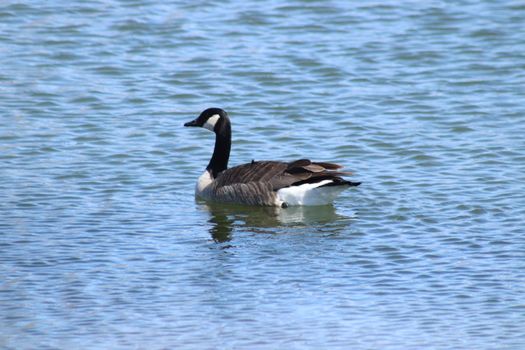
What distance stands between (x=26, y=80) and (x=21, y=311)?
9873 millimetres

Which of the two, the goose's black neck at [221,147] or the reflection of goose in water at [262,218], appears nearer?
the reflection of goose in water at [262,218]

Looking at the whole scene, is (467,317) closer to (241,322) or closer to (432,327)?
(432,327)

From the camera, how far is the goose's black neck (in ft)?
51.7

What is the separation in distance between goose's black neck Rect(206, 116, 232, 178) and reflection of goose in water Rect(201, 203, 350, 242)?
775 millimetres

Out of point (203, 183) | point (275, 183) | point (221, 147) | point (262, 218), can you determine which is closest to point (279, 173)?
point (275, 183)

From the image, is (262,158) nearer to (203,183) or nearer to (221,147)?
(221,147)

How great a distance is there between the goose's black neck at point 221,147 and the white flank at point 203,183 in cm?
27

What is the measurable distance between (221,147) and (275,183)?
1.25m

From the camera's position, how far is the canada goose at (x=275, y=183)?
47.5 ft

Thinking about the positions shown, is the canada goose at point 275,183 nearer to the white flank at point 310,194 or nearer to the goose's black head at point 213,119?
the white flank at point 310,194

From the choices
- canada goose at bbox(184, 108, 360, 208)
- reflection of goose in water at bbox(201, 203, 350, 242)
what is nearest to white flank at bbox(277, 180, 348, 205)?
canada goose at bbox(184, 108, 360, 208)

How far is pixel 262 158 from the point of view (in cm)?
1645

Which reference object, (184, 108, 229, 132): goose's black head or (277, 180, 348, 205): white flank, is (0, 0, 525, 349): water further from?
(184, 108, 229, 132): goose's black head

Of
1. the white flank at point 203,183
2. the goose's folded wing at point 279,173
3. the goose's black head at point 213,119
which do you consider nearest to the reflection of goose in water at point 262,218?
the white flank at point 203,183
